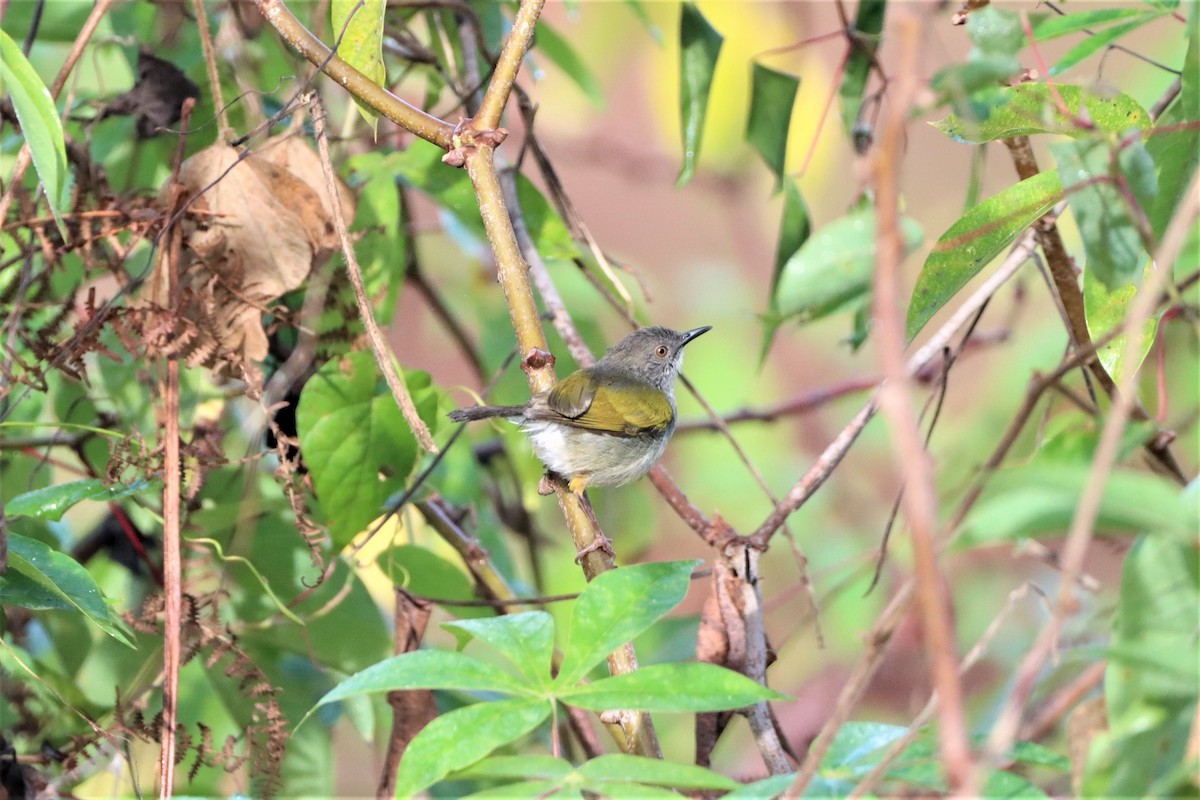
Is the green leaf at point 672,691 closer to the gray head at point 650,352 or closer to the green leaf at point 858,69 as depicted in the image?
the green leaf at point 858,69

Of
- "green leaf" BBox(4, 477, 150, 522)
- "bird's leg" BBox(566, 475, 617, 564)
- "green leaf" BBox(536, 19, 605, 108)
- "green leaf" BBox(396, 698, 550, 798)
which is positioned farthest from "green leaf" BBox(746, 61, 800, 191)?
"green leaf" BBox(396, 698, 550, 798)

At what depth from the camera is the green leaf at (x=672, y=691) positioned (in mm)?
1223

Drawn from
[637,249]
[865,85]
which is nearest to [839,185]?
[637,249]

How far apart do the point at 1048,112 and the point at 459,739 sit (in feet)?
3.98

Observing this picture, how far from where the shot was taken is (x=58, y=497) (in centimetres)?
186

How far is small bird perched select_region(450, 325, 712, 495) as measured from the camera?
9.57 feet

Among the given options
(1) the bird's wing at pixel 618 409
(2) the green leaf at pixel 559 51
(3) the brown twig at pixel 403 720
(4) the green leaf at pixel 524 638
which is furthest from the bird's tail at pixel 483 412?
(2) the green leaf at pixel 559 51

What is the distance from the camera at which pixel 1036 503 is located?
3.09ft

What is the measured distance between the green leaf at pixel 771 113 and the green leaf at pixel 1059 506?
1.93 metres

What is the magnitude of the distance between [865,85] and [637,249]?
255cm

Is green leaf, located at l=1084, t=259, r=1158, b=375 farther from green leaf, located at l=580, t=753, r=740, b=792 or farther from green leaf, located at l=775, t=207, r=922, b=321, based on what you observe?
green leaf, located at l=580, t=753, r=740, b=792

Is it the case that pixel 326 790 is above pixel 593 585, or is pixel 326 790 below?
below

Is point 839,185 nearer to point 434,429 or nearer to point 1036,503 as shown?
point 434,429

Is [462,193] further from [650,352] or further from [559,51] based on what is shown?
[650,352]
